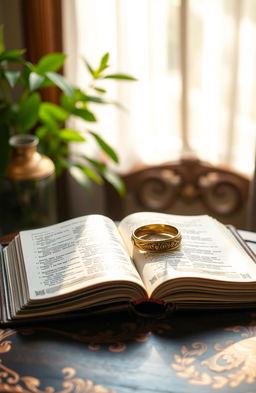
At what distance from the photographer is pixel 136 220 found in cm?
119

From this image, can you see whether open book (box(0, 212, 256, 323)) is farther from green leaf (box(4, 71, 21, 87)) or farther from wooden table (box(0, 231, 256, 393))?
green leaf (box(4, 71, 21, 87))

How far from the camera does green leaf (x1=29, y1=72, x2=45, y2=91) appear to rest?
1.49 meters

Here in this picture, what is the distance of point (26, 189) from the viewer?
5.31 feet

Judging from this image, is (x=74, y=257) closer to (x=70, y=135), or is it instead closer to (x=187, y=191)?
(x=70, y=135)

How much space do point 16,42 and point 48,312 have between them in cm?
130

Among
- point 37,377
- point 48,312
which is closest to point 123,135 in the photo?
point 48,312

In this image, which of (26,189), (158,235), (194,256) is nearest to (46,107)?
(26,189)

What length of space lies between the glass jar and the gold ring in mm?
543

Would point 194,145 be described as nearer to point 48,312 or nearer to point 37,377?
point 48,312

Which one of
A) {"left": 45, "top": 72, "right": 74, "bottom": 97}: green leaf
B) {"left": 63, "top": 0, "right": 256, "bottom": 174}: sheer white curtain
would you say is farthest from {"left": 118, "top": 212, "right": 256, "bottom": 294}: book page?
{"left": 63, "top": 0, "right": 256, "bottom": 174}: sheer white curtain

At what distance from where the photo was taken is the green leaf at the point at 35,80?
1.49 metres

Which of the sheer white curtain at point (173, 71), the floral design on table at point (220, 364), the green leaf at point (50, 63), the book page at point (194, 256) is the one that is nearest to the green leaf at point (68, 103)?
the green leaf at point (50, 63)

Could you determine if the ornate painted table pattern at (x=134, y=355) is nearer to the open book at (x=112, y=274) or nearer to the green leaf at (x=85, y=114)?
the open book at (x=112, y=274)

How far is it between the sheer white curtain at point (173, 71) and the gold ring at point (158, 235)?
84cm
